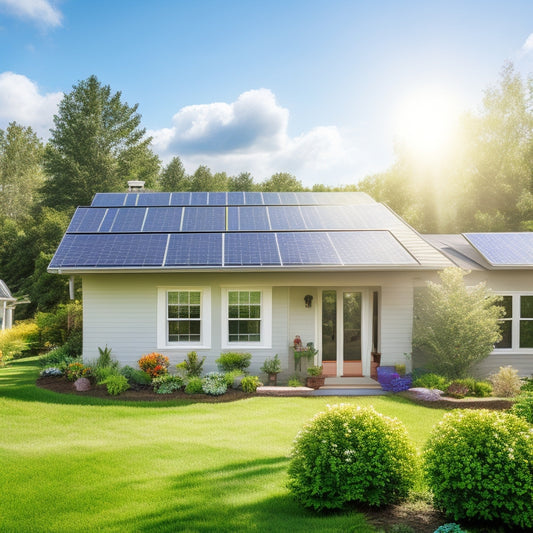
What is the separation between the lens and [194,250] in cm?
1362

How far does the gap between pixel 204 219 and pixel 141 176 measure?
32.7 metres

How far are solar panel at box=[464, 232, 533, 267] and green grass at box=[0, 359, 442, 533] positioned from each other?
5842mm

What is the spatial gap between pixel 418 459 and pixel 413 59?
16617mm

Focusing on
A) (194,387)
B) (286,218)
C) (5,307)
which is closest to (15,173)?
(5,307)

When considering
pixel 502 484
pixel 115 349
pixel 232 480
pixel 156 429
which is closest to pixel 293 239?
pixel 115 349

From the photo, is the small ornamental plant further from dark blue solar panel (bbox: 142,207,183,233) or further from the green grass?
dark blue solar panel (bbox: 142,207,183,233)

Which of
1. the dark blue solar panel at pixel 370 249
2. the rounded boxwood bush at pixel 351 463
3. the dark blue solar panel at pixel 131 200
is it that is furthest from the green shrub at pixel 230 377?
the dark blue solar panel at pixel 131 200

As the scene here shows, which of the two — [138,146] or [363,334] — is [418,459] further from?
[138,146]

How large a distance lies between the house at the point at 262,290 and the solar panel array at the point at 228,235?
2.1 inches

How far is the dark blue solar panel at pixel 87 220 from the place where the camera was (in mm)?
15078

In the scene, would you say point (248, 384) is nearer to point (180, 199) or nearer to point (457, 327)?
point (457, 327)

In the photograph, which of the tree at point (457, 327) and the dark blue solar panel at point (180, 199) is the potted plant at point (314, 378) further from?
the dark blue solar panel at point (180, 199)

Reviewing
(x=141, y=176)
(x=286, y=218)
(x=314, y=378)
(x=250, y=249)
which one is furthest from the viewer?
(x=141, y=176)

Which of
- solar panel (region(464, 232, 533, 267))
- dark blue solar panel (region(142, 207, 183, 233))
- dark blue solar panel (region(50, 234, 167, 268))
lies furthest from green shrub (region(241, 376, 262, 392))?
solar panel (region(464, 232, 533, 267))
